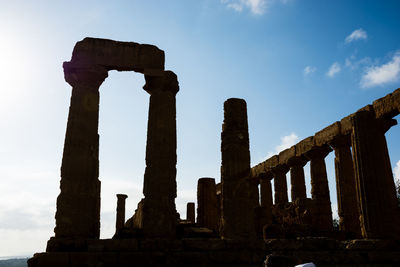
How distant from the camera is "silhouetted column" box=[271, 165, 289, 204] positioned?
25891 mm

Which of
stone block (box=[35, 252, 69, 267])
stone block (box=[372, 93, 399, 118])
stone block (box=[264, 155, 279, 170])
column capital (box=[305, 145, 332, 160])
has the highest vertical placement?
stone block (box=[372, 93, 399, 118])

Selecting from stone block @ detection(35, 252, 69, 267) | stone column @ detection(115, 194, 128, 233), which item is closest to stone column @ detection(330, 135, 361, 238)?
stone block @ detection(35, 252, 69, 267)

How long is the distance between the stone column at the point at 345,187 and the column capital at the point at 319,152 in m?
0.98

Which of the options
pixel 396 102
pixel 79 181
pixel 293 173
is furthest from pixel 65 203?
pixel 293 173

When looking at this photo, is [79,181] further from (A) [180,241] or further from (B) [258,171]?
(B) [258,171]

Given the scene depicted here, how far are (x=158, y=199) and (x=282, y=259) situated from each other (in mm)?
9809

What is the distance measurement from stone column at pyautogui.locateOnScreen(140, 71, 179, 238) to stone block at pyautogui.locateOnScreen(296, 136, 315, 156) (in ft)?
35.7

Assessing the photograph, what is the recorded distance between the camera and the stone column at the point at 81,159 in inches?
481

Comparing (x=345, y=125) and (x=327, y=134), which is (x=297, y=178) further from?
(x=345, y=125)

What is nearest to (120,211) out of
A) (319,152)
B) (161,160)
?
(319,152)

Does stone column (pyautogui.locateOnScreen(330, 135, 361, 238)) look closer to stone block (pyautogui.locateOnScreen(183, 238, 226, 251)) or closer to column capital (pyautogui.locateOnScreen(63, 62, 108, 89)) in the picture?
stone block (pyautogui.locateOnScreen(183, 238, 226, 251))

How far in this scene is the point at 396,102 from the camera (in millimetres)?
16453

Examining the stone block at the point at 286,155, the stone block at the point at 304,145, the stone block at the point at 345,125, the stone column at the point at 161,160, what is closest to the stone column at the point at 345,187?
the stone block at the point at 345,125

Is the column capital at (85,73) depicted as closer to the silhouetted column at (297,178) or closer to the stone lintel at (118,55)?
the stone lintel at (118,55)
